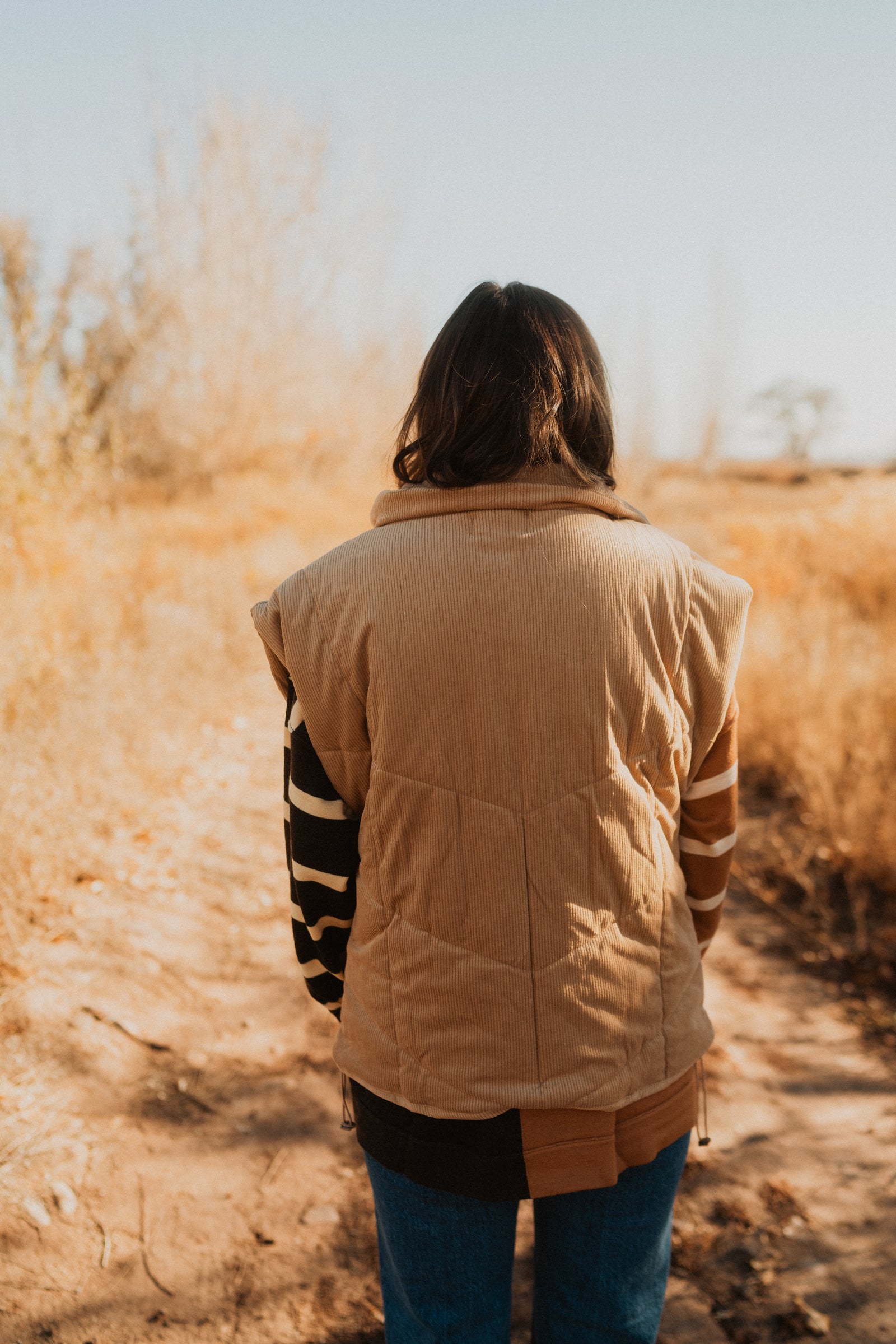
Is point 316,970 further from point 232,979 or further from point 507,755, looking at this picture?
point 232,979

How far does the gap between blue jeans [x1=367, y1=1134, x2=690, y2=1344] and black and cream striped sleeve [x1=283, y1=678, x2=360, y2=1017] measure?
340mm

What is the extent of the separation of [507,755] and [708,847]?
451mm

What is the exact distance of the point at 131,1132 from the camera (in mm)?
2266

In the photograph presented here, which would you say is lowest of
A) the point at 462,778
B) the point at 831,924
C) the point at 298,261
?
the point at 831,924

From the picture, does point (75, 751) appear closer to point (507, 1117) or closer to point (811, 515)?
point (507, 1117)

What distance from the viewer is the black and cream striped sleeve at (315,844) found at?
1.10 m

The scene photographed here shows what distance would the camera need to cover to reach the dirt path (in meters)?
1.88

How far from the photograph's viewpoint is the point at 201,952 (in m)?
3.05

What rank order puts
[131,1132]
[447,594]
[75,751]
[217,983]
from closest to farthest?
[447,594] → [131,1132] → [217,983] → [75,751]

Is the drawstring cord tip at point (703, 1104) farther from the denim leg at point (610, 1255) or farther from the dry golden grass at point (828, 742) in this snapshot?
the dry golden grass at point (828, 742)

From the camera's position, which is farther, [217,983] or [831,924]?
[831,924]

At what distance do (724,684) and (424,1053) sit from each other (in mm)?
631

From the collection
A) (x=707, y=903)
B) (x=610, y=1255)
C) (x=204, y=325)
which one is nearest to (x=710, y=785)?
(x=707, y=903)

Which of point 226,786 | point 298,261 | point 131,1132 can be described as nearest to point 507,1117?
point 131,1132
